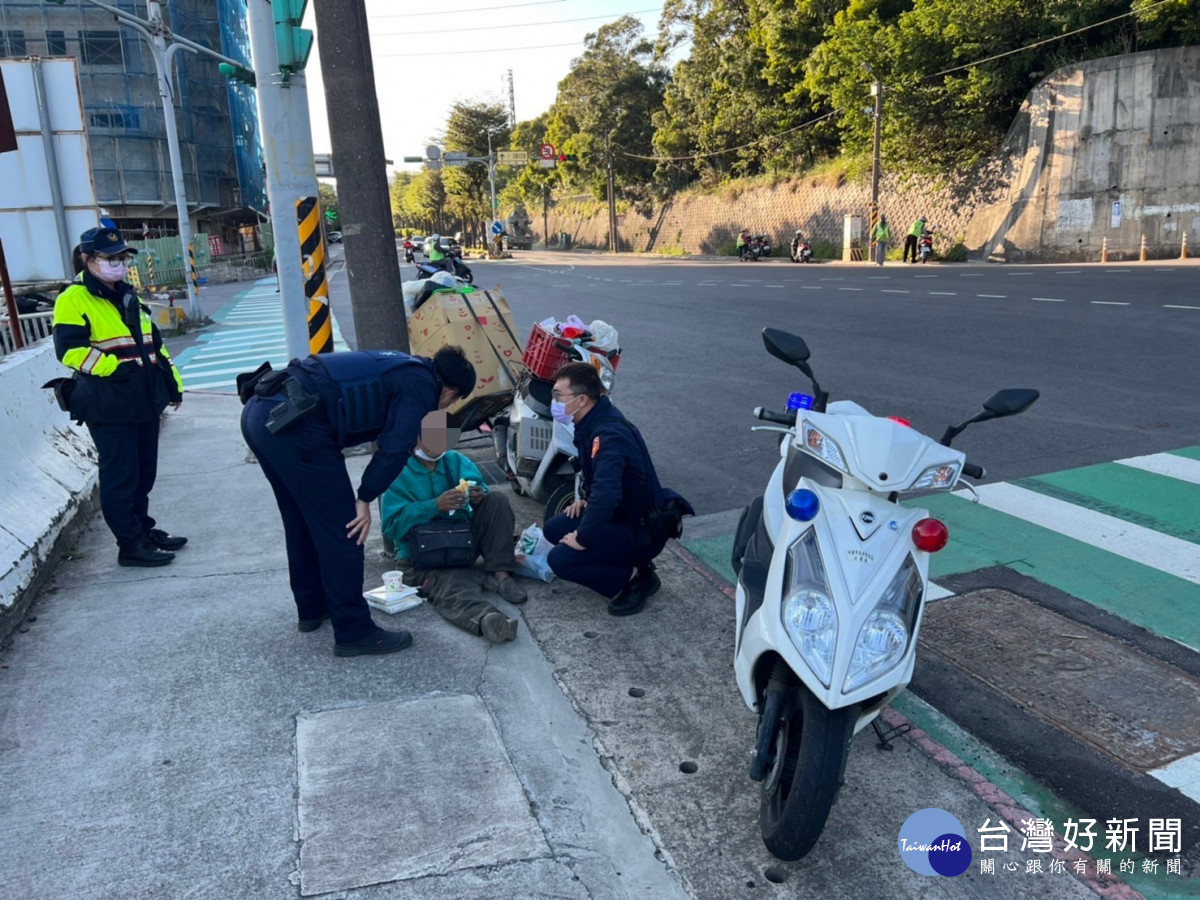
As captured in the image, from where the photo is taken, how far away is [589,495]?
429cm

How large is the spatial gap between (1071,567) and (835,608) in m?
2.88

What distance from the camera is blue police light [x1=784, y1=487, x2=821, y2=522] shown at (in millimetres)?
2922

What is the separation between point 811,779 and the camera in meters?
2.68

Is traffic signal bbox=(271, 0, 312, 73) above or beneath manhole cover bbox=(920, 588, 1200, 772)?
above

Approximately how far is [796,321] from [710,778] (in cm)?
1241

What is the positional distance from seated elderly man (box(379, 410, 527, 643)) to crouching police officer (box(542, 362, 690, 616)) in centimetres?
36

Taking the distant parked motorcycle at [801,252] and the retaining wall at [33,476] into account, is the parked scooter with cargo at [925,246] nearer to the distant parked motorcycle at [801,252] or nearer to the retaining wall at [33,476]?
the distant parked motorcycle at [801,252]

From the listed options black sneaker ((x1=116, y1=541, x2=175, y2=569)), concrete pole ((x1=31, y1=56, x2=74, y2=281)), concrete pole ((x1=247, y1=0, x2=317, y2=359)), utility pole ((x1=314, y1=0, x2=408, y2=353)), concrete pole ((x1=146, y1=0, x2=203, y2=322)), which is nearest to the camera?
black sneaker ((x1=116, y1=541, x2=175, y2=569))

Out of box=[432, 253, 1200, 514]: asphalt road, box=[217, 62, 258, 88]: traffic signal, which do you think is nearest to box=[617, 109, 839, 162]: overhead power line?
box=[432, 253, 1200, 514]: asphalt road

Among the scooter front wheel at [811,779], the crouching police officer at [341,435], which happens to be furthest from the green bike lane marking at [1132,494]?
the crouching police officer at [341,435]

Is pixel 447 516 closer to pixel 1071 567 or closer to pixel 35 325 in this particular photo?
pixel 1071 567

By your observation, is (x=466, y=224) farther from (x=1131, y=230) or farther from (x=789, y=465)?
(x=789, y=465)

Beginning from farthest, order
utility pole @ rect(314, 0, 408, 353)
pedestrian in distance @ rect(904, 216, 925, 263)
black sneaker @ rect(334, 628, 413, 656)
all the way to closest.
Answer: pedestrian in distance @ rect(904, 216, 925, 263) → utility pole @ rect(314, 0, 408, 353) → black sneaker @ rect(334, 628, 413, 656)

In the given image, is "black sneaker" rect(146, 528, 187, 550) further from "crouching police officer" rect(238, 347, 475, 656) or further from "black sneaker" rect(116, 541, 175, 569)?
"crouching police officer" rect(238, 347, 475, 656)
